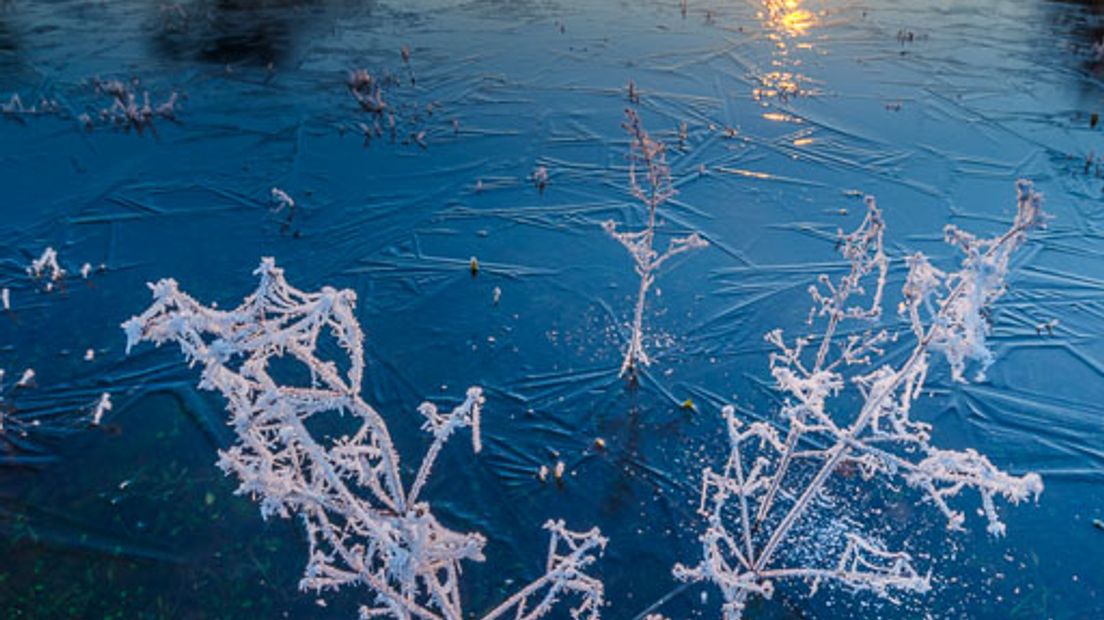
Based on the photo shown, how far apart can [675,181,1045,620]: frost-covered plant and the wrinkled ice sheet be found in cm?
34

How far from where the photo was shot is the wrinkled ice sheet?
5.42 metres

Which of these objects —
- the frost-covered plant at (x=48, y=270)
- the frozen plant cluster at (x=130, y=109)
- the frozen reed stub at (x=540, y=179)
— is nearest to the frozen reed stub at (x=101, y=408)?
the frost-covered plant at (x=48, y=270)

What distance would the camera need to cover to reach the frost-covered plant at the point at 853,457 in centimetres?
335

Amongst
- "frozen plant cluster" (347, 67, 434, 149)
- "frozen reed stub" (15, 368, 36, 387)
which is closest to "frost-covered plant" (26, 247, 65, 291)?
"frozen reed stub" (15, 368, 36, 387)

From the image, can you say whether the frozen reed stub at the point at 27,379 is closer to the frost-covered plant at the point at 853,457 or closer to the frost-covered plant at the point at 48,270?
the frost-covered plant at the point at 48,270

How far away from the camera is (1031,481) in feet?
10.4

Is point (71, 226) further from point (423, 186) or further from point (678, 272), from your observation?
point (678, 272)

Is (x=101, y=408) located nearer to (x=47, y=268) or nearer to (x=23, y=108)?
(x=47, y=268)

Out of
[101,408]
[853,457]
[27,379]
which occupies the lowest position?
[101,408]

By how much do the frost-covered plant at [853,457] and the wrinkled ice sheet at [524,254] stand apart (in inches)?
13.5

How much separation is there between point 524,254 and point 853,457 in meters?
5.15

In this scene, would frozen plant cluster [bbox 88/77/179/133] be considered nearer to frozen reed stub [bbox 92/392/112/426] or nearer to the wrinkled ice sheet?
the wrinkled ice sheet

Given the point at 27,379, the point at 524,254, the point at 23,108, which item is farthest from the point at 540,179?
the point at 23,108

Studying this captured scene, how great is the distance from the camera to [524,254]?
28.6ft
